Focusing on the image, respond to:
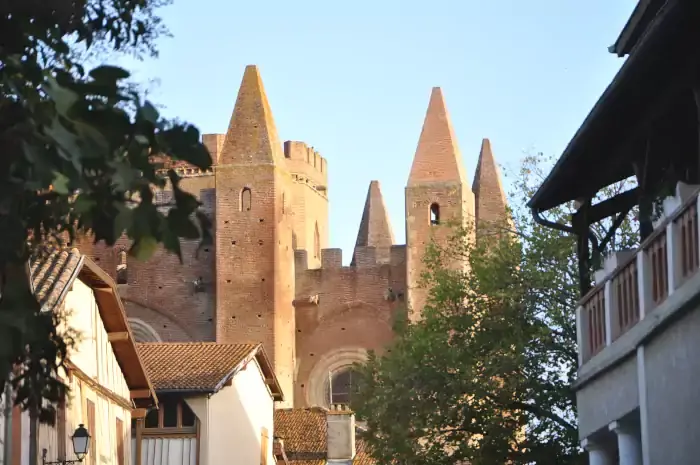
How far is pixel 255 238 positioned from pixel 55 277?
3630 centimetres

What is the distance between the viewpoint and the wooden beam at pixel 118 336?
78.7ft

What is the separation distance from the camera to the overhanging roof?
11.9m

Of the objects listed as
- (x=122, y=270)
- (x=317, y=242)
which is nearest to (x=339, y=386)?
(x=122, y=270)

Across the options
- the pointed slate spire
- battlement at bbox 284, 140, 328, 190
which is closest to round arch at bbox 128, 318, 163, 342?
battlement at bbox 284, 140, 328, 190

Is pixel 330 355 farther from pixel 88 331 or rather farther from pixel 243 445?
pixel 88 331

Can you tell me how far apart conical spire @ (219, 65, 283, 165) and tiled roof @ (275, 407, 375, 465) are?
42.4 ft

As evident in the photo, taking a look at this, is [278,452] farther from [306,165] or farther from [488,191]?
[306,165]

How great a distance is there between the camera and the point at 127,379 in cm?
2573

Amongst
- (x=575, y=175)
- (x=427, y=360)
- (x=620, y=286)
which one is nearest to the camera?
(x=620, y=286)

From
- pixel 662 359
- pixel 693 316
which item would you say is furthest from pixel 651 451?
pixel 693 316

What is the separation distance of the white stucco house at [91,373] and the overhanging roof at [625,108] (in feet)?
20.0

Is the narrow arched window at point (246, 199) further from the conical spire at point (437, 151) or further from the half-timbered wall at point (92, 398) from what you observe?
the half-timbered wall at point (92, 398)

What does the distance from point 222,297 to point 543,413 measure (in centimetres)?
3008

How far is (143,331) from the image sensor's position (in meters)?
57.3
